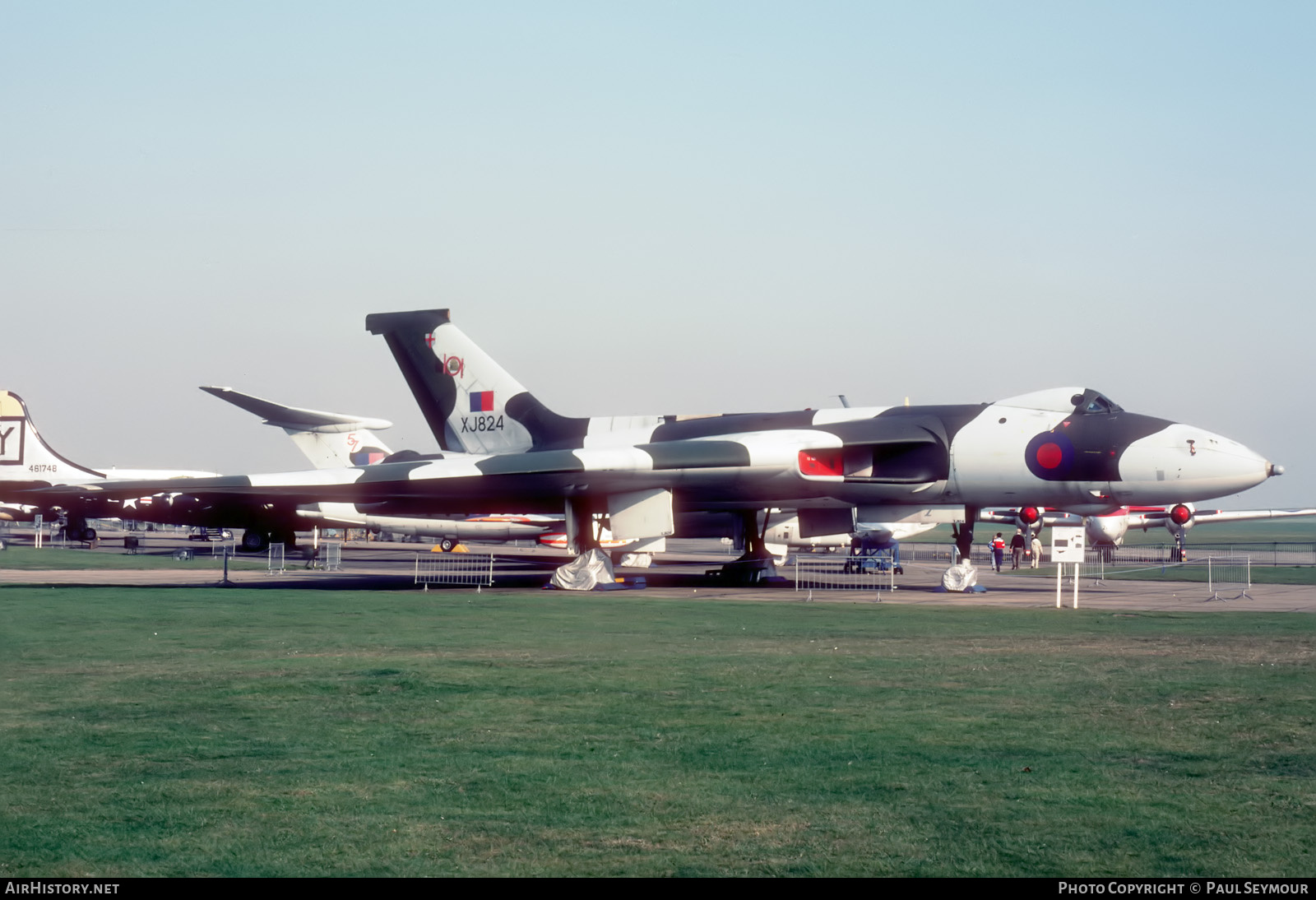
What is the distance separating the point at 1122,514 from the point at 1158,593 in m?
23.7

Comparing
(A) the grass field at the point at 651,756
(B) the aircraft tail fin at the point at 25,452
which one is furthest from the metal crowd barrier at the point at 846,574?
(B) the aircraft tail fin at the point at 25,452

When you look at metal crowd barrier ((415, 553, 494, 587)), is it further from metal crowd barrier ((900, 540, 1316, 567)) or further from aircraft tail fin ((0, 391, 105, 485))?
aircraft tail fin ((0, 391, 105, 485))

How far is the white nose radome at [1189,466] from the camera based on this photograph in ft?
69.2

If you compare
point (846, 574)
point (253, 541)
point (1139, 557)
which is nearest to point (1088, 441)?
point (846, 574)

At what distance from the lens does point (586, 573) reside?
24.6m

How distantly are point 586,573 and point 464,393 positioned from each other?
6.32 m

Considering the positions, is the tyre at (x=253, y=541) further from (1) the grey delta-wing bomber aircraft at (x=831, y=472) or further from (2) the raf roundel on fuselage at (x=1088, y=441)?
(2) the raf roundel on fuselage at (x=1088, y=441)

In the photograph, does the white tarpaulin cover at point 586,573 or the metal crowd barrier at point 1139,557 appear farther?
the metal crowd barrier at point 1139,557

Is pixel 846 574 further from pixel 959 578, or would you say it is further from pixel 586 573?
pixel 586 573

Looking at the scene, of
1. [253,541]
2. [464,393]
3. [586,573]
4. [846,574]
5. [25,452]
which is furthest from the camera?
[25,452]

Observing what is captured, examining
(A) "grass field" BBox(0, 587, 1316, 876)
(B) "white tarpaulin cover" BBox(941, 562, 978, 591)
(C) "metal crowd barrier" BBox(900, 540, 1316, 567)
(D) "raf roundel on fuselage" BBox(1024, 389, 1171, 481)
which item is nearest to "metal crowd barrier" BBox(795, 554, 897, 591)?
(B) "white tarpaulin cover" BBox(941, 562, 978, 591)

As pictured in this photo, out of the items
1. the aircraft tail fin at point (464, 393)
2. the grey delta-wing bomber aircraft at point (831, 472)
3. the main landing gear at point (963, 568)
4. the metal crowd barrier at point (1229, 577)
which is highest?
the aircraft tail fin at point (464, 393)

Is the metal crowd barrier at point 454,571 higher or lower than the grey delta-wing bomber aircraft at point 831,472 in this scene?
lower

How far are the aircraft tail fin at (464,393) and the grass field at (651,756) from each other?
49.7 feet
